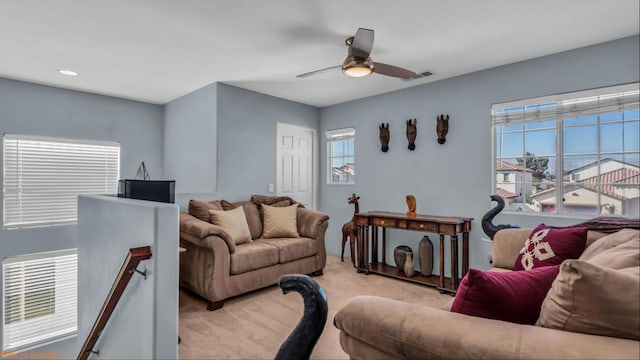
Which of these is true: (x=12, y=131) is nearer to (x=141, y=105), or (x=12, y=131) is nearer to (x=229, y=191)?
(x=141, y=105)

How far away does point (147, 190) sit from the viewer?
10.0ft

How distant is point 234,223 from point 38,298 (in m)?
3.17

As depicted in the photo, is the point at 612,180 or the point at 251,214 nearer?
the point at 612,180

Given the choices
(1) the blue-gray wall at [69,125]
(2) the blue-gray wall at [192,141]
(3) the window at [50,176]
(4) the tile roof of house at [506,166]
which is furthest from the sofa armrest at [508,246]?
(3) the window at [50,176]

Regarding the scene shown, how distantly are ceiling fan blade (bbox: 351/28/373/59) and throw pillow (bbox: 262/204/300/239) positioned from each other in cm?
221

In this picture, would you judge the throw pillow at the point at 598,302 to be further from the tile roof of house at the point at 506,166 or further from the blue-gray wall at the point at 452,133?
the tile roof of house at the point at 506,166

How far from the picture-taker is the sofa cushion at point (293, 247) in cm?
364

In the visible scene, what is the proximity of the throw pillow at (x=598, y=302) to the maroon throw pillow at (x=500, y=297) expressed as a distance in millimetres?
137

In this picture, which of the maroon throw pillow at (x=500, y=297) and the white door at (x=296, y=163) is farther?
the white door at (x=296, y=163)

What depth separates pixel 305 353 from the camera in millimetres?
620

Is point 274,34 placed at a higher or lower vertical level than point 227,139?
higher

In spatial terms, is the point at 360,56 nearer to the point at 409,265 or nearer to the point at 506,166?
the point at 506,166

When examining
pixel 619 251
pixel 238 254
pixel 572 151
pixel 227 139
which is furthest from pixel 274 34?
pixel 572 151

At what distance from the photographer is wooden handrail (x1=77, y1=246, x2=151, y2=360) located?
Answer: 1708 mm
